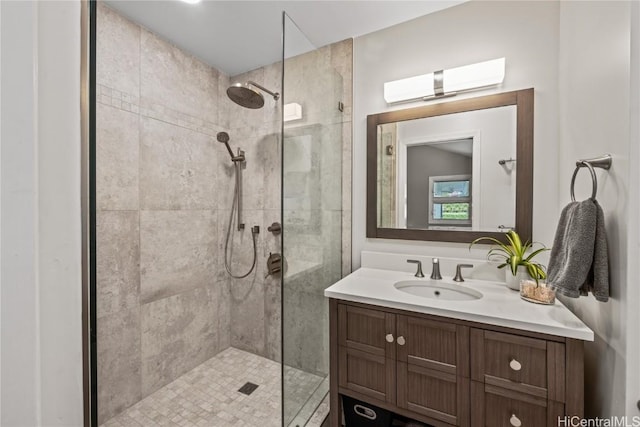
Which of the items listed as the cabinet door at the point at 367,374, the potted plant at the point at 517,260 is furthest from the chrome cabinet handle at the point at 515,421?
the potted plant at the point at 517,260

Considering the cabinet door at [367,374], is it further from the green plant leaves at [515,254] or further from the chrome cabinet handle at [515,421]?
the green plant leaves at [515,254]

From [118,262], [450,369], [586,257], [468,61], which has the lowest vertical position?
[450,369]

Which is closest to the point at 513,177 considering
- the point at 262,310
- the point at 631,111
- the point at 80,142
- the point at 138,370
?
the point at 631,111

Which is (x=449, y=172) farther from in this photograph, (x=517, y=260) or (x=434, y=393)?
(x=434, y=393)

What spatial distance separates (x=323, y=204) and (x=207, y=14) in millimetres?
1287

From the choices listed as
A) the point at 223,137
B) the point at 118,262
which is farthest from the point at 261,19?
the point at 118,262

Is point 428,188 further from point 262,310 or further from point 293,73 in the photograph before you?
point 262,310

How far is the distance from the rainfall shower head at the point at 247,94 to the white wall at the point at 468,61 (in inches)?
26.1

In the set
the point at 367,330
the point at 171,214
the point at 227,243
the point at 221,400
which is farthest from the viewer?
the point at 227,243

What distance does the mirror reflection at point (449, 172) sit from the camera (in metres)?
1.47

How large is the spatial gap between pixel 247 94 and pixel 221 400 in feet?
6.49

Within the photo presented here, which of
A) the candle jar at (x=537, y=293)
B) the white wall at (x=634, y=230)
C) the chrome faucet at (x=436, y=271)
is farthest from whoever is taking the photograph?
the chrome faucet at (x=436, y=271)

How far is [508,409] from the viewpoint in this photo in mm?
1055

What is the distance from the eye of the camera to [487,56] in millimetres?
1505
